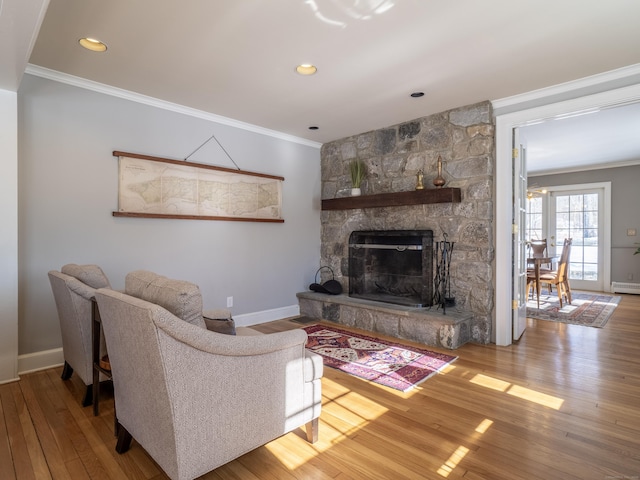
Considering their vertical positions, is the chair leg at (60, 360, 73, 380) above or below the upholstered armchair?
below

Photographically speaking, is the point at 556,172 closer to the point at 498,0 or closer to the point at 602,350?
the point at 602,350

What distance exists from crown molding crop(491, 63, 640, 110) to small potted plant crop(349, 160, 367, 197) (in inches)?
64.1

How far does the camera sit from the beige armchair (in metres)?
1.29

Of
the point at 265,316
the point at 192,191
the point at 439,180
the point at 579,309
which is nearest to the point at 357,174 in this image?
the point at 439,180

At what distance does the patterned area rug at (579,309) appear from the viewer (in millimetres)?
4555

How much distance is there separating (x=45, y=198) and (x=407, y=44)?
3.04m

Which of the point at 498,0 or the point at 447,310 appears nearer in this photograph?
the point at 498,0

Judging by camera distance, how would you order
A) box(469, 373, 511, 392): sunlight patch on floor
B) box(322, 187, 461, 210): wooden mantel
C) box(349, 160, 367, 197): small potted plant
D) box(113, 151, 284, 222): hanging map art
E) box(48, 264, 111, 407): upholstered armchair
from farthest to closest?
box(349, 160, 367, 197): small potted plant
box(322, 187, 461, 210): wooden mantel
box(113, 151, 284, 222): hanging map art
box(469, 373, 511, 392): sunlight patch on floor
box(48, 264, 111, 407): upholstered armchair

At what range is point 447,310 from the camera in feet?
11.9

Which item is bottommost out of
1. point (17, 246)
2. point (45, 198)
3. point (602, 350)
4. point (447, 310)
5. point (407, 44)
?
point (602, 350)

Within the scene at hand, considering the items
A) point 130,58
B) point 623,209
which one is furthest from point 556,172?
point 130,58

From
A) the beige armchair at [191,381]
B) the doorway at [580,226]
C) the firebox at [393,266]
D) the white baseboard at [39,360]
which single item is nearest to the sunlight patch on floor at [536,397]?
the firebox at [393,266]

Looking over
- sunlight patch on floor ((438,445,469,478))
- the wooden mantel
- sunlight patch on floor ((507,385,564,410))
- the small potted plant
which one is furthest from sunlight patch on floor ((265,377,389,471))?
the small potted plant

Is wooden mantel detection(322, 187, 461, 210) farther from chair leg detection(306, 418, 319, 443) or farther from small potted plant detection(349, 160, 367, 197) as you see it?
chair leg detection(306, 418, 319, 443)
